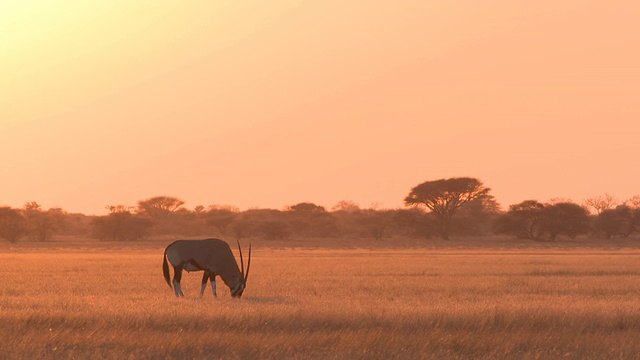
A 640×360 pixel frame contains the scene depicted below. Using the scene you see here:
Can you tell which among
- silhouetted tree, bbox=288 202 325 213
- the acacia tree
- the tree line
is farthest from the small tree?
the acacia tree

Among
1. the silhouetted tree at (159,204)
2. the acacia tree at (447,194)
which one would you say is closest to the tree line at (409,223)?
the acacia tree at (447,194)

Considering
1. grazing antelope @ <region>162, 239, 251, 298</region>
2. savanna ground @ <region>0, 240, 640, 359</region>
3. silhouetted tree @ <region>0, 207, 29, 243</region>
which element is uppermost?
silhouetted tree @ <region>0, 207, 29, 243</region>

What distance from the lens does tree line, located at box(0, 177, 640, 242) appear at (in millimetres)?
105000

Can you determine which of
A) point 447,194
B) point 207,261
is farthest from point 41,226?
point 207,261

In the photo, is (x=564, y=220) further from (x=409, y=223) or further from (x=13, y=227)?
(x=13, y=227)

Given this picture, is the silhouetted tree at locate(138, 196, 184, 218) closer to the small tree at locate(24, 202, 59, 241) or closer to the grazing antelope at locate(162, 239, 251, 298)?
the small tree at locate(24, 202, 59, 241)

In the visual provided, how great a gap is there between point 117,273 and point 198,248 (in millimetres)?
12186

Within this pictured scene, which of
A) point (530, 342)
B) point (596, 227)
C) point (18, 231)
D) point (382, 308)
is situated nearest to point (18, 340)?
point (382, 308)

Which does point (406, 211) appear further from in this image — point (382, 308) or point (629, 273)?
point (382, 308)

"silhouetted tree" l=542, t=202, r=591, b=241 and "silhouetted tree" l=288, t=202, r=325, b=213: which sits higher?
"silhouetted tree" l=288, t=202, r=325, b=213

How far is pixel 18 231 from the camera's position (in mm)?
105500

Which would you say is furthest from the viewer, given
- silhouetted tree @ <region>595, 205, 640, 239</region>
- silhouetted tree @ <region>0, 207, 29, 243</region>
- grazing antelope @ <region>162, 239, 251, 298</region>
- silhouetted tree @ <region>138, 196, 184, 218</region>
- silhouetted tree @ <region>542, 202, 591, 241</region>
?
silhouetted tree @ <region>138, 196, 184, 218</region>

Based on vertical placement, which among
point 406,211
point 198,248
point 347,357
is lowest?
point 347,357

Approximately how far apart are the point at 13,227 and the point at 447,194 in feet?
164
